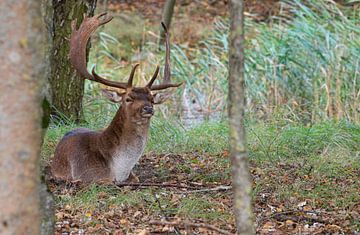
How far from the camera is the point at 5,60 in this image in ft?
10.1

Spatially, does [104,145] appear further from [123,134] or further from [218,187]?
[218,187]

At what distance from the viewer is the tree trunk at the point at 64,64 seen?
8484 mm

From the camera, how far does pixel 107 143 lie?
7.09 metres

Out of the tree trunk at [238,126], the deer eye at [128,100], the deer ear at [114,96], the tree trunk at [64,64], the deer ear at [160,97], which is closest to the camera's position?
the tree trunk at [238,126]

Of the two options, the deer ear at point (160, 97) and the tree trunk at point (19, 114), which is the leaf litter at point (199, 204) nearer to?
the deer ear at point (160, 97)

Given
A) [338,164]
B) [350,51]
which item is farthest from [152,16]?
[338,164]

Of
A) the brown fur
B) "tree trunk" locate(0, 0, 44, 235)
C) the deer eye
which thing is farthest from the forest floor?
"tree trunk" locate(0, 0, 44, 235)

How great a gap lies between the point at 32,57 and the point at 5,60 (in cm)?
10

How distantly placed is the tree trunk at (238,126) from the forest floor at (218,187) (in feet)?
0.77

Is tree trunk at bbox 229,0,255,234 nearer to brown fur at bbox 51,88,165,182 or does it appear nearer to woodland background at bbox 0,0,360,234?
woodland background at bbox 0,0,360,234

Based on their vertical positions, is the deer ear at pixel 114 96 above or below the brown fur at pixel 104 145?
Result: above

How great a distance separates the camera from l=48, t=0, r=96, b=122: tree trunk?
848cm

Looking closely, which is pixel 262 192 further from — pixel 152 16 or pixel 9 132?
pixel 152 16

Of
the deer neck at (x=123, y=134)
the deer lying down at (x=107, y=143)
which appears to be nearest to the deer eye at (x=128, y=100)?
the deer lying down at (x=107, y=143)
